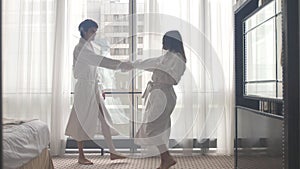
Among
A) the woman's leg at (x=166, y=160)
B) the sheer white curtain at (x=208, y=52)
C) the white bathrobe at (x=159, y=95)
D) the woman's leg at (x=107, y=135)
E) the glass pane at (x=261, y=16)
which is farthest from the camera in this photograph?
the sheer white curtain at (x=208, y=52)

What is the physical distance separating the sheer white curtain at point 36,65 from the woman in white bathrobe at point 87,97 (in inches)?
15.9

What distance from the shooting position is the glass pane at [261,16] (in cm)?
226

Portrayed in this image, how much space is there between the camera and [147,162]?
3.64m

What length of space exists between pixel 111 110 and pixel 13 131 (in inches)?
34.2

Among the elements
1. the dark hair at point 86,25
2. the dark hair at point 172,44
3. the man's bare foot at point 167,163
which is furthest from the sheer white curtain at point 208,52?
the dark hair at point 172,44

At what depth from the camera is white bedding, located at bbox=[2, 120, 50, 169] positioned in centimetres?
208

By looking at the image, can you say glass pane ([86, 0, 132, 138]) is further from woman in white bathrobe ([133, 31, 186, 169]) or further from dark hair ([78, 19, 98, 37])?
dark hair ([78, 19, 98, 37])

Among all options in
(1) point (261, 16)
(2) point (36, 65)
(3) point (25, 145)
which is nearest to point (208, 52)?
(1) point (261, 16)

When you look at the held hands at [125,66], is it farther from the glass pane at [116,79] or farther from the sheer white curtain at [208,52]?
the sheer white curtain at [208,52]

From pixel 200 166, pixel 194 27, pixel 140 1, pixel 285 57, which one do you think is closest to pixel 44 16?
pixel 140 1

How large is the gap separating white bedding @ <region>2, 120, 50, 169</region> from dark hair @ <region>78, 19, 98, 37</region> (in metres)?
1.21

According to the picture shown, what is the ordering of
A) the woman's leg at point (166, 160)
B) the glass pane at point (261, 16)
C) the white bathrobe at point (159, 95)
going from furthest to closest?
the woman's leg at point (166, 160)
the white bathrobe at point (159, 95)
the glass pane at point (261, 16)

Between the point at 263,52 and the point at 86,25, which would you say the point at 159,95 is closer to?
the point at 263,52

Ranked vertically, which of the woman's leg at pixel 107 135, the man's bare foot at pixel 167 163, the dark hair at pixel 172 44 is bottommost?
the man's bare foot at pixel 167 163
